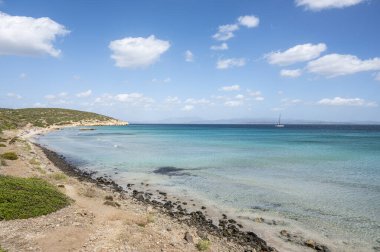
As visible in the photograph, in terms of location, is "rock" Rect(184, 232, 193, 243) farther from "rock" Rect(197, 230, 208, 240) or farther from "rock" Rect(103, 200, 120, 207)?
"rock" Rect(103, 200, 120, 207)

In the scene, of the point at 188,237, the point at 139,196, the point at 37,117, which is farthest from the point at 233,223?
the point at 37,117

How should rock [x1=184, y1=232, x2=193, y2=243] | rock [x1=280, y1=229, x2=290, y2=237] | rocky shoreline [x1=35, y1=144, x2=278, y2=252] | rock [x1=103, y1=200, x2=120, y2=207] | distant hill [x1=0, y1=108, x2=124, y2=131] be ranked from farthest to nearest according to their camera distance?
1. distant hill [x1=0, y1=108, x2=124, y2=131]
2. rock [x1=103, y1=200, x2=120, y2=207]
3. rock [x1=280, y1=229, x2=290, y2=237]
4. rocky shoreline [x1=35, y1=144, x2=278, y2=252]
5. rock [x1=184, y1=232, x2=193, y2=243]

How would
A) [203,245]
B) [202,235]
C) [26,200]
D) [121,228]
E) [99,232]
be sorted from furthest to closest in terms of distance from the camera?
[26,200], [202,235], [121,228], [99,232], [203,245]

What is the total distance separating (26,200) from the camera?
18781 mm

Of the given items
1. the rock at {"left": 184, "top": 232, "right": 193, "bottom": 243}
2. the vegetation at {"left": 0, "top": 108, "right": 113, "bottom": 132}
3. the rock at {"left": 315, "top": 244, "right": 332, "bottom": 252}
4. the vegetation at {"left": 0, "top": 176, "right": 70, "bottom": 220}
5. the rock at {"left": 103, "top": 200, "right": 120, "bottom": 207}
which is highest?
the vegetation at {"left": 0, "top": 108, "right": 113, "bottom": 132}

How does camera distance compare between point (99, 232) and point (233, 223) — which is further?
point (233, 223)

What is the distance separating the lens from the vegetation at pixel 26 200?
56.6ft

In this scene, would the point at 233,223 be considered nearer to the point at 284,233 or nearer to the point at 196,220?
the point at 196,220

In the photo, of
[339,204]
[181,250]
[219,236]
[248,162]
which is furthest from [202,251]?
[248,162]

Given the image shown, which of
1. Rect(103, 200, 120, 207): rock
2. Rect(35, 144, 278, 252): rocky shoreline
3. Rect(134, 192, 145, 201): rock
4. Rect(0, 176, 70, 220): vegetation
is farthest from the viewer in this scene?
Rect(134, 192, 145, 201): rock

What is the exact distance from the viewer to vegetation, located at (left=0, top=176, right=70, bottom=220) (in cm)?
1725

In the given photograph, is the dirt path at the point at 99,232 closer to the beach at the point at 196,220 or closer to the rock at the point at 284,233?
the beach at the point at 196,220

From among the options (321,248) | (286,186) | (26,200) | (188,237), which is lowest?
(321,248)

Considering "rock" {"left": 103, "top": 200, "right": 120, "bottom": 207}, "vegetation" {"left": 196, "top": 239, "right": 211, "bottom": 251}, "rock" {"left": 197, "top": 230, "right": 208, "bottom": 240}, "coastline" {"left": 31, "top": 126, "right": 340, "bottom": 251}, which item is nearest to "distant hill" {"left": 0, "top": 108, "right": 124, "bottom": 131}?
"coastline" {"left": 31, "top": 126, "right": 340, "bottom": 251}
